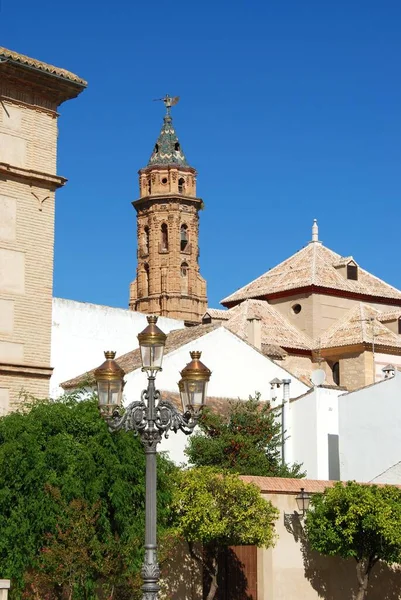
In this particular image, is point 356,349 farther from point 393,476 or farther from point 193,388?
point 193,388

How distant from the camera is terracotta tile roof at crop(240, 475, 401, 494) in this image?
1647cm

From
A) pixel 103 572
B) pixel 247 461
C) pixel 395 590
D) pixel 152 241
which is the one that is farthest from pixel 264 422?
pixel 152 241

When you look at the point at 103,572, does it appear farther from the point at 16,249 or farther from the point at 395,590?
the point at 16,249

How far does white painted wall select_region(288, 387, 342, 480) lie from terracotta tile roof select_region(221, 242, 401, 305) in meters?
13.6

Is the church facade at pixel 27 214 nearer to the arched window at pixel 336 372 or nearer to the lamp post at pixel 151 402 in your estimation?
the lamp post at pixel 151 402

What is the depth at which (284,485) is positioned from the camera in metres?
16.9

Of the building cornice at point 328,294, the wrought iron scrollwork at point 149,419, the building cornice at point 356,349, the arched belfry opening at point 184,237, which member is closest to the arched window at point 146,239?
the arched belfry opening at point 184,237

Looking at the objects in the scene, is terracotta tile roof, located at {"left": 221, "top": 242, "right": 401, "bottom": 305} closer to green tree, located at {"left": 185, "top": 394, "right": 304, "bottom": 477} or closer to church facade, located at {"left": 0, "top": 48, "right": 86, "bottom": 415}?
green tree, located at {"left": 185, "top": 394, "right": 304, "bottom": 477}

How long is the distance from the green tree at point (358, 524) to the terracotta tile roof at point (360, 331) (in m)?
22.8

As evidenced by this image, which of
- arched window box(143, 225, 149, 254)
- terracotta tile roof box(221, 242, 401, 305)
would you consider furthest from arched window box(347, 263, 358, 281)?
arched window box(143, 225, 149, 254)

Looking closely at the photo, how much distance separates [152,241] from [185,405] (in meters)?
56.9

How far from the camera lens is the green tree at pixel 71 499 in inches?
552

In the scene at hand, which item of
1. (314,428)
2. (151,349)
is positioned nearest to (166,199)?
(314,428)

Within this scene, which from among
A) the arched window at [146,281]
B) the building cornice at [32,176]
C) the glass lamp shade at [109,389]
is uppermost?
the arched window at [146,281]
